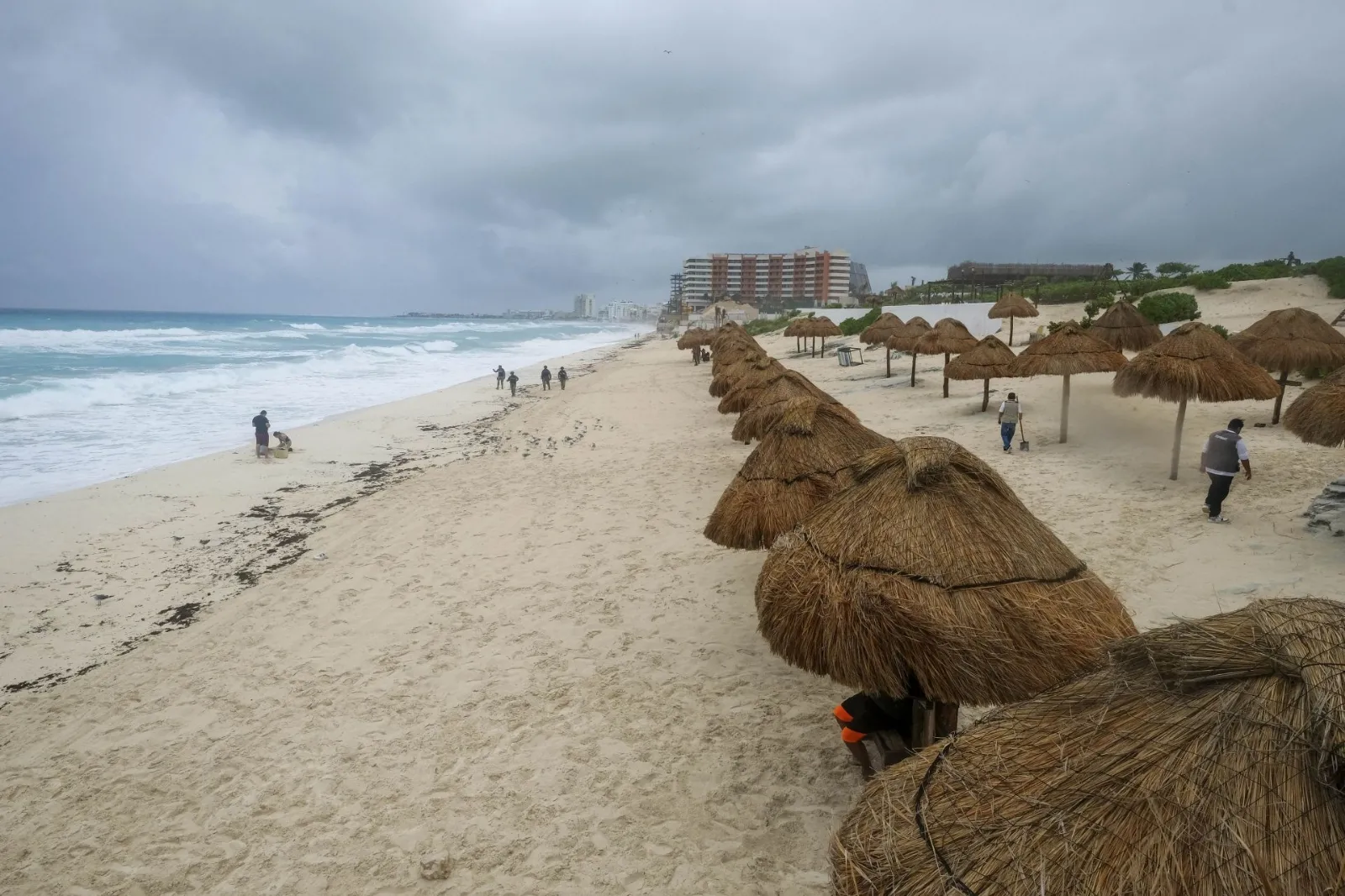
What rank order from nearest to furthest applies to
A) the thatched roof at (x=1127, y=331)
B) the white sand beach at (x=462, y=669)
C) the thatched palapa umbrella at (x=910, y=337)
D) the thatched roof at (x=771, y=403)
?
the white sand beach at (x=462, y=669) → the thatched roof at (x=771, y=403) → the thatched roof at (x=1127, y=331) → the thatched palapa umbrella at (x=910, y=337)

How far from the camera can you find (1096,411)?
41.4ft

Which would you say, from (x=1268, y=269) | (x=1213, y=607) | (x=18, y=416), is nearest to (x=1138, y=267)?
(x=1268, y=269)

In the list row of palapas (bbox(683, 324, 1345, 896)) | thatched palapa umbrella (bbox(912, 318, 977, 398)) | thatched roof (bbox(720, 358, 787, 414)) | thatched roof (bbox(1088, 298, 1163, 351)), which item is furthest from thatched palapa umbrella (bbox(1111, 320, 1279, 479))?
thatched roof (bbox(1088, 298, 1163, 351))

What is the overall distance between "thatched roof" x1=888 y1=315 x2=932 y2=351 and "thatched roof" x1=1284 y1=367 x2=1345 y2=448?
11.3 m

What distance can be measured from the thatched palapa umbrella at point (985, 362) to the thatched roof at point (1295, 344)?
3515 mm

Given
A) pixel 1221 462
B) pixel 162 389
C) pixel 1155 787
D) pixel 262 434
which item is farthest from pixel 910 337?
pixel 162 389

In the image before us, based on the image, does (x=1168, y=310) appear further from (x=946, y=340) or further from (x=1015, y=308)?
(x=946, y=340)

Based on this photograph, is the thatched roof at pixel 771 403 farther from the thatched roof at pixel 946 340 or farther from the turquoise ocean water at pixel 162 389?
the turquoise ocean water at pixel 162 389

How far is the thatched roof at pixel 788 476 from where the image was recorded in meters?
5.89

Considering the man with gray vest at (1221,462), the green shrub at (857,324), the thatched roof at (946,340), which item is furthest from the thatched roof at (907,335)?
the green shrub at (857,324)

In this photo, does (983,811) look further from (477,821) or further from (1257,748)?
(477,821)

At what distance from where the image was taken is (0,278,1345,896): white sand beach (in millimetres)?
4090

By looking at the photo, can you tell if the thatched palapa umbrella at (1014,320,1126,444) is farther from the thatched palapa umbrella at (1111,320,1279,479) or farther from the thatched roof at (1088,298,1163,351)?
the thatched roof at (1088,298,1163,351)

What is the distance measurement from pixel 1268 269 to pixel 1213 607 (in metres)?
26.7
